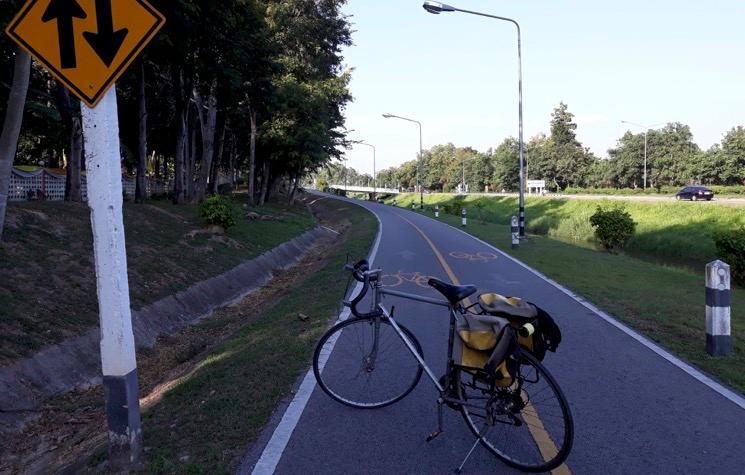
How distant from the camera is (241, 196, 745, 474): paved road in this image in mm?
3902

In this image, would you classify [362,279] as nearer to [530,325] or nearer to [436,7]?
[530,325]

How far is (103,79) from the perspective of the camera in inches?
143

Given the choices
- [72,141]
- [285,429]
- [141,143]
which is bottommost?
[285,429]

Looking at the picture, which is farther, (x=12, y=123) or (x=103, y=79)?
(x=12, y=123)

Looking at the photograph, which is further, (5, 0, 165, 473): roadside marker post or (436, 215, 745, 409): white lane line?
(436, 215, 745, 409): white lane line

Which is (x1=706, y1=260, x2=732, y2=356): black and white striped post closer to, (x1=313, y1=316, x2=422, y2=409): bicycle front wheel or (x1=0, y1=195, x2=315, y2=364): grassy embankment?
(x1=313, y1=316, x2=422, y2=409): bicycle front wheel

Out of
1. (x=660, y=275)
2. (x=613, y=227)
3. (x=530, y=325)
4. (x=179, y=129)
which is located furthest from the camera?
(x=179, y=129)

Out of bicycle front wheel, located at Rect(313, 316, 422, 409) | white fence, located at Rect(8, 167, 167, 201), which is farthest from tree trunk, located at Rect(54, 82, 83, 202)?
bicycle front wheel, located at Rect(313, 316, 422, 409)

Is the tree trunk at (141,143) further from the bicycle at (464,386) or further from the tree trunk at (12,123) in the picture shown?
the bicycle at (464,386)

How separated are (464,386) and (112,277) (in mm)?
2535

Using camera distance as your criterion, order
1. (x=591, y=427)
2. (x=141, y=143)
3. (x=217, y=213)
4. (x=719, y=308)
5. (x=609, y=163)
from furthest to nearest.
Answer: (x=609, y=163) < (x=141, y=143) < (x=217, y=213) < (x=719, y=308) < (x=591, y=427)

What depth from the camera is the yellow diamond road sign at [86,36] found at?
3.60 metres

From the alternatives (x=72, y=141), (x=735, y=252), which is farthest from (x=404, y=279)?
(x=72, y=141)

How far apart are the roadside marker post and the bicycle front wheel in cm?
172
